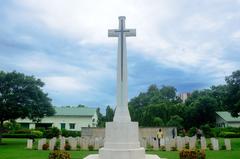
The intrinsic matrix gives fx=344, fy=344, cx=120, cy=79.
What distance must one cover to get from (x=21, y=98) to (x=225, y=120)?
32251 millimetres

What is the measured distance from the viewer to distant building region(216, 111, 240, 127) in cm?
5012

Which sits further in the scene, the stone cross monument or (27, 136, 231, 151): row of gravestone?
(27, 136, 231, 151): row of gravestone

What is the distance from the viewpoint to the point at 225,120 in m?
49.9

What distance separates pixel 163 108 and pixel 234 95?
18.9 metres

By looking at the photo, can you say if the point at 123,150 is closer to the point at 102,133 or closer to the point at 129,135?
the point at 129,135

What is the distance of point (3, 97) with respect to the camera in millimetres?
27641

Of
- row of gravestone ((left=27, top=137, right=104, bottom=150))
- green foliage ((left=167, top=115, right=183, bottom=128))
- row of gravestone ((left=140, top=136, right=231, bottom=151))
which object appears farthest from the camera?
green foliage ((left=167, top=115, right=183, bottom=128))

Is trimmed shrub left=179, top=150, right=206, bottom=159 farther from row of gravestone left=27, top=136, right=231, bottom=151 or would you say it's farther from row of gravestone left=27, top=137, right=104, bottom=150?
row of gravestone left=27, top=137, right=104, bottom=150

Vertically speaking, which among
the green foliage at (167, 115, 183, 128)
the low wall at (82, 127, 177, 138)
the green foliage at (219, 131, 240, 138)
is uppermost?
the green foliage at (167, 115, 183, 128)

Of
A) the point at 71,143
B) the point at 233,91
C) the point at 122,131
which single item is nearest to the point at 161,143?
the point at 71,143

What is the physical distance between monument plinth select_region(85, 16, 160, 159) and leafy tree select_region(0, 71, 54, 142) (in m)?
15.8

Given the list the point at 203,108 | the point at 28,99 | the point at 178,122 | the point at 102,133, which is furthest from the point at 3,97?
the point at 203,108

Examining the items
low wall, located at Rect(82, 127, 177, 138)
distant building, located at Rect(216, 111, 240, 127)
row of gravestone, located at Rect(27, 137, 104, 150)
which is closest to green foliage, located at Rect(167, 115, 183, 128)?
low wall, located at Rect(82, 127, 177, 138)

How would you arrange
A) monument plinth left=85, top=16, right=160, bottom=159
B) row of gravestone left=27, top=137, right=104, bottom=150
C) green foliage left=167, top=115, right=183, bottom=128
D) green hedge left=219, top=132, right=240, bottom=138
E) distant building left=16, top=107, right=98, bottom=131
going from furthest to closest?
1. distant building left=16, top=107, right=98, bottom=131
2. green foliage left=167, top=115, right=183, bottom=128
3. green hedge left=219, top=132, right=240, bottom=138
4. row of gravestone left=27, top=137, right=104, bottom=150
5. monument plinth left=85, top=16, right=160, bottom=159
